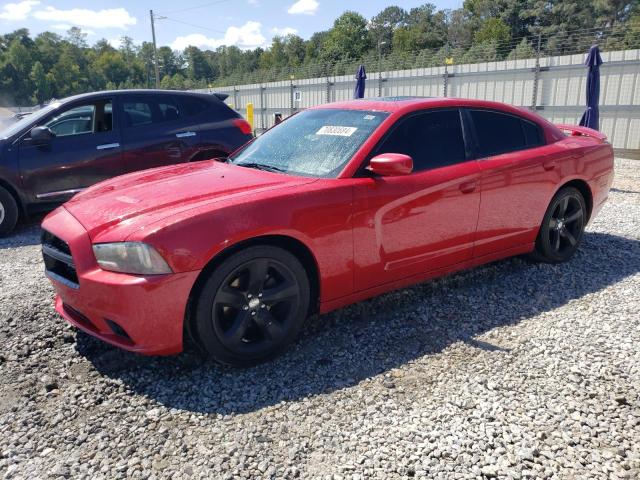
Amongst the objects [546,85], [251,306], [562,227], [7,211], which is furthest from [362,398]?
[546,85]

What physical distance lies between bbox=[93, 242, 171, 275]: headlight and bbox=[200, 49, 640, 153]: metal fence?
1439cm

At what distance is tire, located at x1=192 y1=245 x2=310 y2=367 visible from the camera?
9.29 ft

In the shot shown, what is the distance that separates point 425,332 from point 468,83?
1546cm

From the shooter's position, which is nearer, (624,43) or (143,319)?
(143,319)

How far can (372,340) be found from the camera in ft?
11.1

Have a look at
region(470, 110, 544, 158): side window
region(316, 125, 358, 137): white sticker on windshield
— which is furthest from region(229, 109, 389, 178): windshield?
Result: region(470, 110, 544, 158): side window

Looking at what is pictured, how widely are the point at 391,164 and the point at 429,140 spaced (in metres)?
0.74

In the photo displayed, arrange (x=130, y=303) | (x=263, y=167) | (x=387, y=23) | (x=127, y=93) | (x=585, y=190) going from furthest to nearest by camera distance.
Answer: (x=387, y=23) → (x=127, y=93) → (x=585, y=190) → (x=263, y=167) → (x=130, y=303)

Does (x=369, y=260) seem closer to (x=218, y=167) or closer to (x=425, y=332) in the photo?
(x=425, y=332)

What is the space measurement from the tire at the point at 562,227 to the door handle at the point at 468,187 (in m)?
1.10

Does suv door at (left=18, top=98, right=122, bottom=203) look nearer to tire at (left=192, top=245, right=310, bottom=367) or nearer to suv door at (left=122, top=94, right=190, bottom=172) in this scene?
suv door at (left=122, top=94, right=190, bottom=172)

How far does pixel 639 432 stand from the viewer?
2.44 metres

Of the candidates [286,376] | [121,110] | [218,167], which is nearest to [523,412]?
[286,376]

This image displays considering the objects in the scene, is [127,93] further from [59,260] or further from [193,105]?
[59,260]
